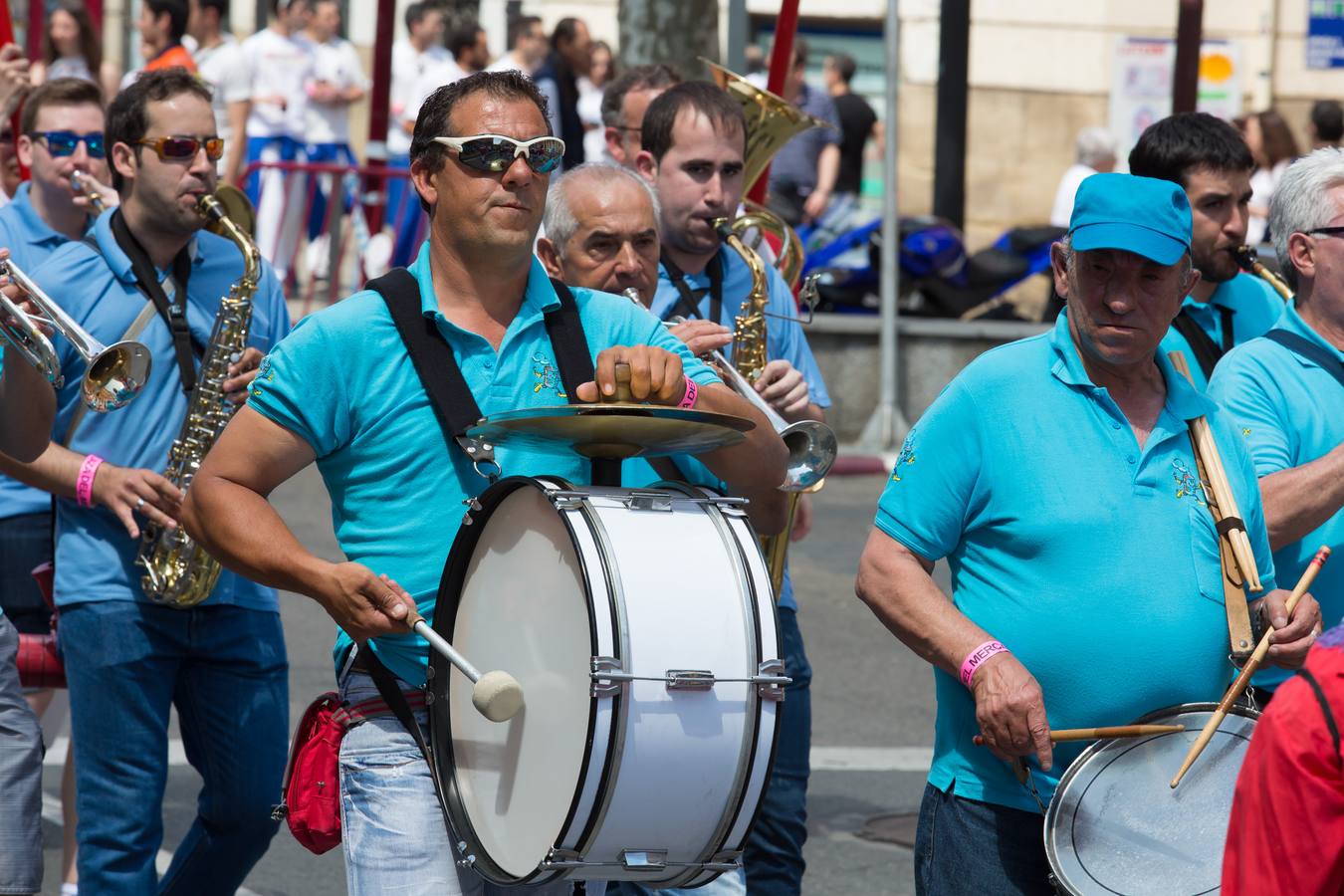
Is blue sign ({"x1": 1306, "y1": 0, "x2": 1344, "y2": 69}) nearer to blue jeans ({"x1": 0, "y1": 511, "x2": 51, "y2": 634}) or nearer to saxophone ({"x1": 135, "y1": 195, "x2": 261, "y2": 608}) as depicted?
saxophone ({"x1": 135, "y1": 195, "x2": 261, "y2": 608})

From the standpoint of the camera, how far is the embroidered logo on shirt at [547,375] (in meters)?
3.61

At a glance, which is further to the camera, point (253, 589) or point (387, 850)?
point (253, 589)

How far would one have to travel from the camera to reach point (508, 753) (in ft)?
10.9

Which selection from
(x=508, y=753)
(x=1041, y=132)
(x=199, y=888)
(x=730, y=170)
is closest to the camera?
(x=508, y=753)

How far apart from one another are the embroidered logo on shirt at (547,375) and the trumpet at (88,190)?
2484mm

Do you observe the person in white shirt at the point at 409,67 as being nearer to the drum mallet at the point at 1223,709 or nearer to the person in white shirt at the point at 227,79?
the person in white shirt at the point at 227,79

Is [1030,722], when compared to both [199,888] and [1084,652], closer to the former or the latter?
[1084,652]

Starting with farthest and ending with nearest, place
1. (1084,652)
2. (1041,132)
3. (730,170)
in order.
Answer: (1041,132) < (730,170) < (1084,652)

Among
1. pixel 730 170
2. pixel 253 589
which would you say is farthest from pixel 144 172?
pixel 730 170

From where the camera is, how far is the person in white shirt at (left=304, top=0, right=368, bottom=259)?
14312 mm

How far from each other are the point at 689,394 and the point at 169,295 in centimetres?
200

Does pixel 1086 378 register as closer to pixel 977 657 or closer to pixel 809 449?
pixel 977 657

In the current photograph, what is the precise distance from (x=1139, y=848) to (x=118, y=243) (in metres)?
2.87

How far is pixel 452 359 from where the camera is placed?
3.55 meters
